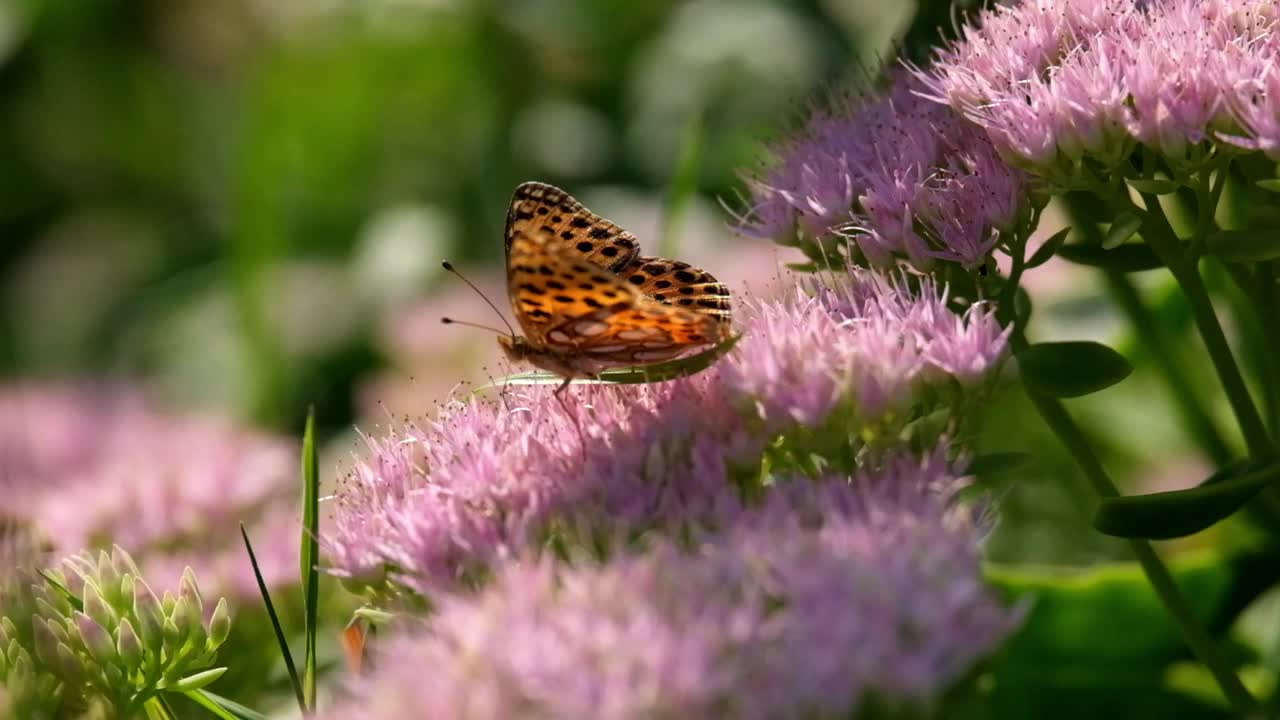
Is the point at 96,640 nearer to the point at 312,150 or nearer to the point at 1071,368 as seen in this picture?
the point at 1071,368

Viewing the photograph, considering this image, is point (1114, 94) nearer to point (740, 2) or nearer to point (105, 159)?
point (740, 2)

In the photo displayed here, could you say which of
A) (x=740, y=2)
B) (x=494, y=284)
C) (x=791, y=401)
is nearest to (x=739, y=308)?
(x=791, y=401)

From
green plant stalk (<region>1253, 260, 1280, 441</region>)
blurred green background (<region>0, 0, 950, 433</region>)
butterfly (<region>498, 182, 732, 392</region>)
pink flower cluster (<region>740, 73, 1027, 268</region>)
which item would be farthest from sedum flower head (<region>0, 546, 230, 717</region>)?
blurred green background (<region>0, 0, 950, 433</region>)

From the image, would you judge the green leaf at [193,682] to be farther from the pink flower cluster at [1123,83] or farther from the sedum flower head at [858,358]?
the pink flower cluster at [1123,83]

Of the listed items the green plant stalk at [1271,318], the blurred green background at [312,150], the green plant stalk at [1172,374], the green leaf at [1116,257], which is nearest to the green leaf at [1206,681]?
the green plant stalk at [1172,374]

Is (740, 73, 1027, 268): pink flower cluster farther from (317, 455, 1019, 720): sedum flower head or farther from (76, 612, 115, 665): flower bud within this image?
(76, 612, 115, 665): flower bud
